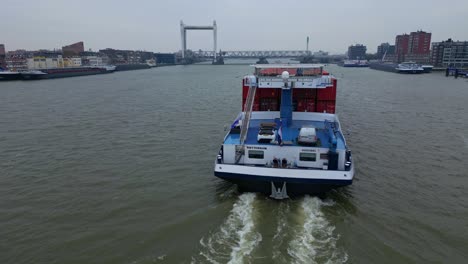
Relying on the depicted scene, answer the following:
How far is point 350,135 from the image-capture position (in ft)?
83.3

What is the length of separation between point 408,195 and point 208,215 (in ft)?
31.0

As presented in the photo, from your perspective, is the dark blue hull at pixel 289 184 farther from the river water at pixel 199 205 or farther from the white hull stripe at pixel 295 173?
the river water at pixel 199 205

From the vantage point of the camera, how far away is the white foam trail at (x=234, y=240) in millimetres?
9938

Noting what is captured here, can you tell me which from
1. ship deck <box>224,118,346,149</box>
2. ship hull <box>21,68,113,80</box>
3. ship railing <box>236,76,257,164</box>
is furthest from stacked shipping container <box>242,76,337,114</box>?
ship hull <box>21,68,113,80</box>

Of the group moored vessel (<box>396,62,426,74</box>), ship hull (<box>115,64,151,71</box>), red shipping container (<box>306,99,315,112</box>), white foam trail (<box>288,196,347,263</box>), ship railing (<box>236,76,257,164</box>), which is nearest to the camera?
white foam trail (<box>288,196,347,263</box>)

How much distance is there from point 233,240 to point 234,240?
0.11 ft

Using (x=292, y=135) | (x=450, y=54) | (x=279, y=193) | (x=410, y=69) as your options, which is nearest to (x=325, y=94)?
(x=292, y=135)

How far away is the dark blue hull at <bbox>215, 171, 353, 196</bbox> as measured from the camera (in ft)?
42.1

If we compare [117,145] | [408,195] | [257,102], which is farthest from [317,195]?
[117,145]

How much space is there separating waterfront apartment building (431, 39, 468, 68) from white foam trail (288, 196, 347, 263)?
15507cm

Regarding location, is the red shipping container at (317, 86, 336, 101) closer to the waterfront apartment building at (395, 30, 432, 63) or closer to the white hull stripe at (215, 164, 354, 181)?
the white hull stripe at (215, 164, 354, 181)

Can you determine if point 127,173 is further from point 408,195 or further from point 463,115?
point 463,115

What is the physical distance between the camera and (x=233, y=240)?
1073 cm

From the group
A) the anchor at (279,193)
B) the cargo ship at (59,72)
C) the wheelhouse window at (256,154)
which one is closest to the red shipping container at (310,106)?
the wheelhouse window at (256,154)
